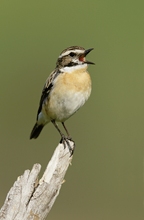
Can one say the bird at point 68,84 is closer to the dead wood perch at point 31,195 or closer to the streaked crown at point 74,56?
the streaked crown at point 74,56

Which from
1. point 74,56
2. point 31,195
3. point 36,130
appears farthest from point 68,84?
point 31,195

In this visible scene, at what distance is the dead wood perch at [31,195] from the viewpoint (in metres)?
5.29

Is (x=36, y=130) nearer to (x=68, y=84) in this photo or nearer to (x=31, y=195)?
(x=68, y=84)

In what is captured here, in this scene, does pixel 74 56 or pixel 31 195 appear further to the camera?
pixel 74 56

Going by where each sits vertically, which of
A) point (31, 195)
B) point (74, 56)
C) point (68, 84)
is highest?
point (74, 56)

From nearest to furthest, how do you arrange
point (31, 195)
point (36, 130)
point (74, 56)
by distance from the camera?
point (31, 195) → point (74, 56) → point (36, 130)

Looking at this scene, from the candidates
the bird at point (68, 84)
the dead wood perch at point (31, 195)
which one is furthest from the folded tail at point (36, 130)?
the dead wood perch at point (31, 195)

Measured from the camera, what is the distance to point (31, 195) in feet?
17.7

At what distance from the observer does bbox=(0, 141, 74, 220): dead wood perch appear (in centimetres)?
529

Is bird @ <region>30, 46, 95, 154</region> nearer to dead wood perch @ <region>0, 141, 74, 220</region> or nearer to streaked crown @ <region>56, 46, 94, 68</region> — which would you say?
streaked crown @ <region>56, 46, 94, 68</region>

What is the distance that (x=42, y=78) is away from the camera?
45.3ft

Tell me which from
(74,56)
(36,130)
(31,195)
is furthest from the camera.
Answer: (36,130)

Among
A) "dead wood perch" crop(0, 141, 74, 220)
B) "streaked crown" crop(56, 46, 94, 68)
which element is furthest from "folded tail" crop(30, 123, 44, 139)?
"dead wood perch" crop(0, 141, 74, 220)

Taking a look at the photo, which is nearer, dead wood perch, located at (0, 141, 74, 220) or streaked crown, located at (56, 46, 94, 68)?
dead wood perch, located at (0, 141, 74, 220)
